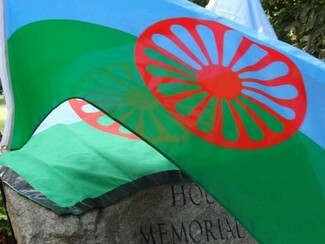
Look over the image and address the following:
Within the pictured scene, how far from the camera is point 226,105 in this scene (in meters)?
3.18

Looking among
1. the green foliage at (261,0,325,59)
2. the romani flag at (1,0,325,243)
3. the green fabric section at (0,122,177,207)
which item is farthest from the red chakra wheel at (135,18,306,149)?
the green foliage at (261,0,325,59)

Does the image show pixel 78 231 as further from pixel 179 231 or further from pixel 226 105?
pixel 226 105

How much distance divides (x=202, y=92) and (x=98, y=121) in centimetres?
137

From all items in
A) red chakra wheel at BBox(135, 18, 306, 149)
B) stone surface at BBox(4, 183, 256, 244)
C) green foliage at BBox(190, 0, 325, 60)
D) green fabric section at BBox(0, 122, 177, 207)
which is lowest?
stone surface at BBox(4, 183, 256, 244)

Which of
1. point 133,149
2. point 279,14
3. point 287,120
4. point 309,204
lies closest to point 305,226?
point 309,204

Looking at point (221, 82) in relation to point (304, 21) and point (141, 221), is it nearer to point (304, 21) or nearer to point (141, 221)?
point (141, 221)

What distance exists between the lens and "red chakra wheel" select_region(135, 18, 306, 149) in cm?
313

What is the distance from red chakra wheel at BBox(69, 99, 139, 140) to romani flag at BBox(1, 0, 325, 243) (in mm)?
1160

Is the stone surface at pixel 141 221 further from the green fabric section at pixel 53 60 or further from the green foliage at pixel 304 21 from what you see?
the green foliage at pixel 304 21

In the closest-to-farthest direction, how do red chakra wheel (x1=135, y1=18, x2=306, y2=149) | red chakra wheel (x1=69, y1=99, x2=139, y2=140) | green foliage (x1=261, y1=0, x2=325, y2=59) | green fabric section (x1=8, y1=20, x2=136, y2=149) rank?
green fabric section (x1=8, y1=20, x2=136, y2=149)
red chakra wheel (x1=135, y1=18, x2=306, y2=149)
red chakra wheel (x1=69, y1=99, x2=139, y2=140)
green foliage (x1=261, y1=0, x2=325, y2=59)

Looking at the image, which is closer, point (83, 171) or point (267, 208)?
point (267, 208)

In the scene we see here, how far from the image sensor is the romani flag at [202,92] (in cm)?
305

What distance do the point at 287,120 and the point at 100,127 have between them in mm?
1506

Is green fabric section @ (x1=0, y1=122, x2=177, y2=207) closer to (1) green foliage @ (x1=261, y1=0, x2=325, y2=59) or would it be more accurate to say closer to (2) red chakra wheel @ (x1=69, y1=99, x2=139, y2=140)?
(2) red chakra wheel @ (x1=69, y1=99, x2=139, y2=140)
